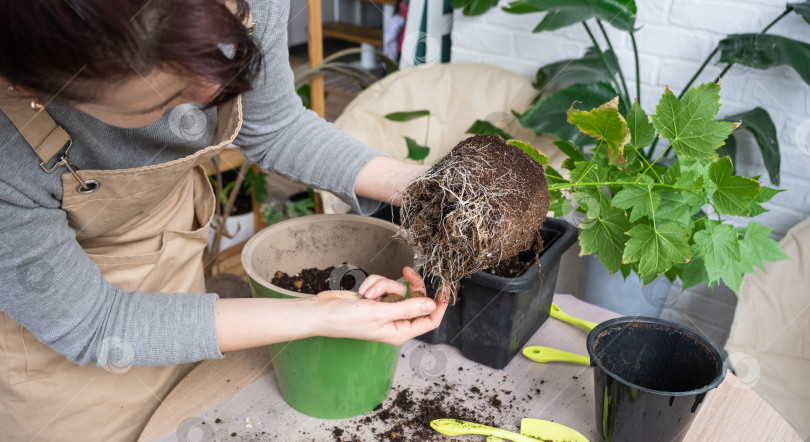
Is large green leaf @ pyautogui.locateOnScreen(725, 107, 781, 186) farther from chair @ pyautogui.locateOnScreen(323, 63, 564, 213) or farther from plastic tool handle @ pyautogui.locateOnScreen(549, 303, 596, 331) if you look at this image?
plastic tool handle @ pyautogui.locateOnScreen(549, 303, 596, 331)

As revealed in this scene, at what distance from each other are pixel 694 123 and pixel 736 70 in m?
0.83

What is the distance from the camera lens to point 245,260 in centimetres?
79

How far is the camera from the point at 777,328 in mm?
1218

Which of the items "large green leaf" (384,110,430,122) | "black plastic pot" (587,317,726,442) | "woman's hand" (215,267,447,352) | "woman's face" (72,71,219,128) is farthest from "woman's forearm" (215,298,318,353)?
"large green leaf" (384,110,430,122)

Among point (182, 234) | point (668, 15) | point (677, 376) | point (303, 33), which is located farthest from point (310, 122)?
point (303, 33)

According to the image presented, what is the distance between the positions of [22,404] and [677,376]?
2.78ft

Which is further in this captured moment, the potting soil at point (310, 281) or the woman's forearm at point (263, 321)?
the potting soil at point (310, 281)

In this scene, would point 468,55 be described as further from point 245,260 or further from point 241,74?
point 241,74

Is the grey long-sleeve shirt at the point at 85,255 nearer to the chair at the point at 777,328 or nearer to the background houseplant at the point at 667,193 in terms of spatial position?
the background houseplant at the point at 667,193

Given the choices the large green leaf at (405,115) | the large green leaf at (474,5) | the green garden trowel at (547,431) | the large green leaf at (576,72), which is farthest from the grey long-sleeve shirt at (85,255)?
the large green leaf at (474,5)

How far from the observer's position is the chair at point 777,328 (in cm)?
119

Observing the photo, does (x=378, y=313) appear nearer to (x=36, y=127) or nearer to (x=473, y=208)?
(x=473, y=208)

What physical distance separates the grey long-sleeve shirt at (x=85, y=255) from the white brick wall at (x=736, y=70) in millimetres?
1035

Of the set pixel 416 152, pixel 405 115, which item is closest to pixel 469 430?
pixel 416 152
